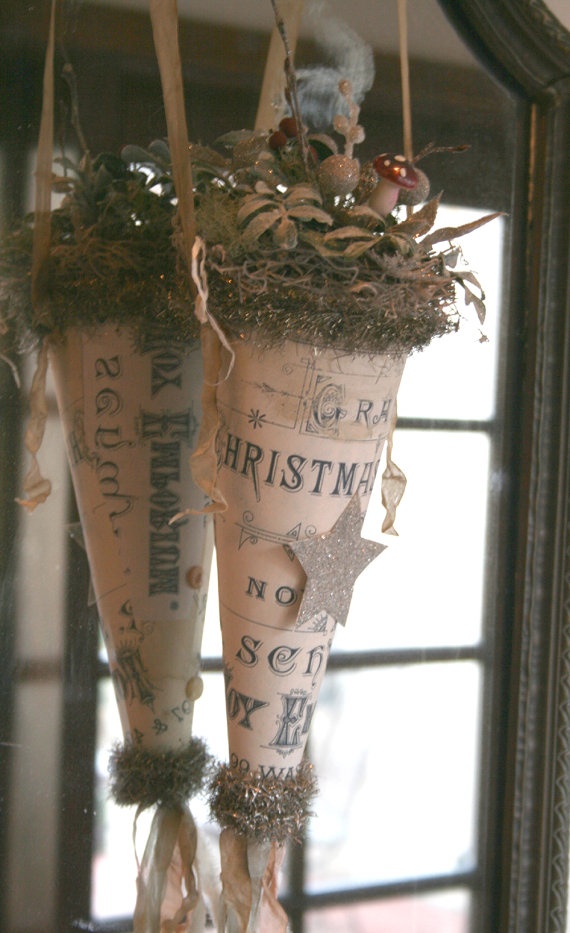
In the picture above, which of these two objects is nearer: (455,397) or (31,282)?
(31,282)

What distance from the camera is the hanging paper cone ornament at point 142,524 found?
0.51 m

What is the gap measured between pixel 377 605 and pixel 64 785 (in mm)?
255

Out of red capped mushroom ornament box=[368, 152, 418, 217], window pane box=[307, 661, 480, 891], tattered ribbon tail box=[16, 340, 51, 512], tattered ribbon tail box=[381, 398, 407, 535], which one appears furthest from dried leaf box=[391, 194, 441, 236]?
window pane box=[307, 661, 480, 891]

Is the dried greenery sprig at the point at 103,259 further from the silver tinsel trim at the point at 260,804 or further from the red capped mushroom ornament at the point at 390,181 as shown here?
the silver tinsel trim at the point at 260,804

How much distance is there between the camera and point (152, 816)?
1.86 ft

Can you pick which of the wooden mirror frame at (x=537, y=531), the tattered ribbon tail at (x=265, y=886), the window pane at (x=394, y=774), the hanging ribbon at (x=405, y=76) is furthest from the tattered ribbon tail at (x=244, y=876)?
the hanging ribbon at (x=405, y=76)

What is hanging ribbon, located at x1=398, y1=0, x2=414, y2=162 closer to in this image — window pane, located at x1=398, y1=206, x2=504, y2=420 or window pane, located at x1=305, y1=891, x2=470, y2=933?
window pane, located at x1=398, y1=206, x2=504, y2=420

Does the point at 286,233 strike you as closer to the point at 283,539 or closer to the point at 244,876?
the point at 283,539

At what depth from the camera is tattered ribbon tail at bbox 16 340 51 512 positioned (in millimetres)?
524

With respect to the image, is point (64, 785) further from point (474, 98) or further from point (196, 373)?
point (474, 98)

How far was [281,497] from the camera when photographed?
456 mm

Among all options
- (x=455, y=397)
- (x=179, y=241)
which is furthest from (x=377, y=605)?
(x=179, y=241)

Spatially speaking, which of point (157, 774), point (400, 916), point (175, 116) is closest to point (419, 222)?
point (175, 116)

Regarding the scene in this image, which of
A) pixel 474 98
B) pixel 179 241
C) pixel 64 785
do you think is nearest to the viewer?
pixel 179 241
